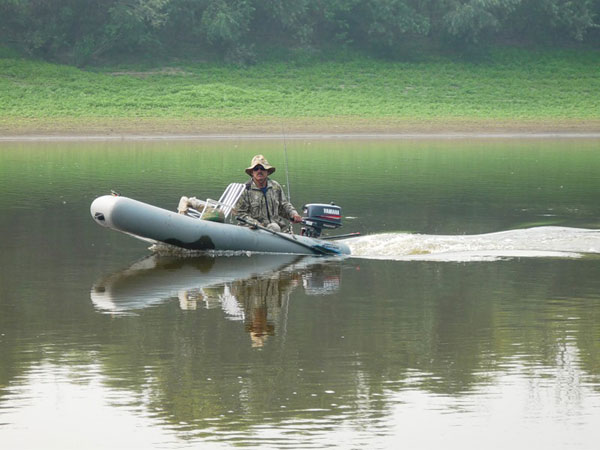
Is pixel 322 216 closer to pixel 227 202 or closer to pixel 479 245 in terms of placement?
pixel 227 202

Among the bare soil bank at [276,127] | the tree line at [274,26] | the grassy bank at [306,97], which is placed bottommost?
the bare soil bank at [276,127]

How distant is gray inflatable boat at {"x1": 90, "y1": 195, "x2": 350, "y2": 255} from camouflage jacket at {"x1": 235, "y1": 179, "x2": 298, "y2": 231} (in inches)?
11.8

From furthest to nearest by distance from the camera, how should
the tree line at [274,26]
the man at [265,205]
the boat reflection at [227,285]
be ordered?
the tree line at [274,26] → the man at [265,205] → the boat reflection at [227,285]

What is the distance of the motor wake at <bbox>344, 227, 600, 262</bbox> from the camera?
1612 centimetres

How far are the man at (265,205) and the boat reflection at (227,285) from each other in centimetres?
50

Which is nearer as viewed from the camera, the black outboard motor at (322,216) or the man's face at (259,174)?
the man's face at (259,174)

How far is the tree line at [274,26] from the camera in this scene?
5003cm

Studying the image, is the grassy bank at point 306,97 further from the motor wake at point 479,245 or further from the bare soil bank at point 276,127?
the motor wake at point 479,245

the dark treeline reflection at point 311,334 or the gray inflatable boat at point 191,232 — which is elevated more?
the gray inflatable boat at point 191,232

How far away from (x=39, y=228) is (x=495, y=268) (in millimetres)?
7336

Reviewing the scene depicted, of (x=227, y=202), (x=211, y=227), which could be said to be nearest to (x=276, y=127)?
(x=227, y=202)

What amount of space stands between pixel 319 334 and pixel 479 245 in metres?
6.21

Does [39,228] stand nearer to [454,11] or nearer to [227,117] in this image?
[227,117]

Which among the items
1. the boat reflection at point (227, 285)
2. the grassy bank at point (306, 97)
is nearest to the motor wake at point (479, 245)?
the boat reflection at point (227, 285)
